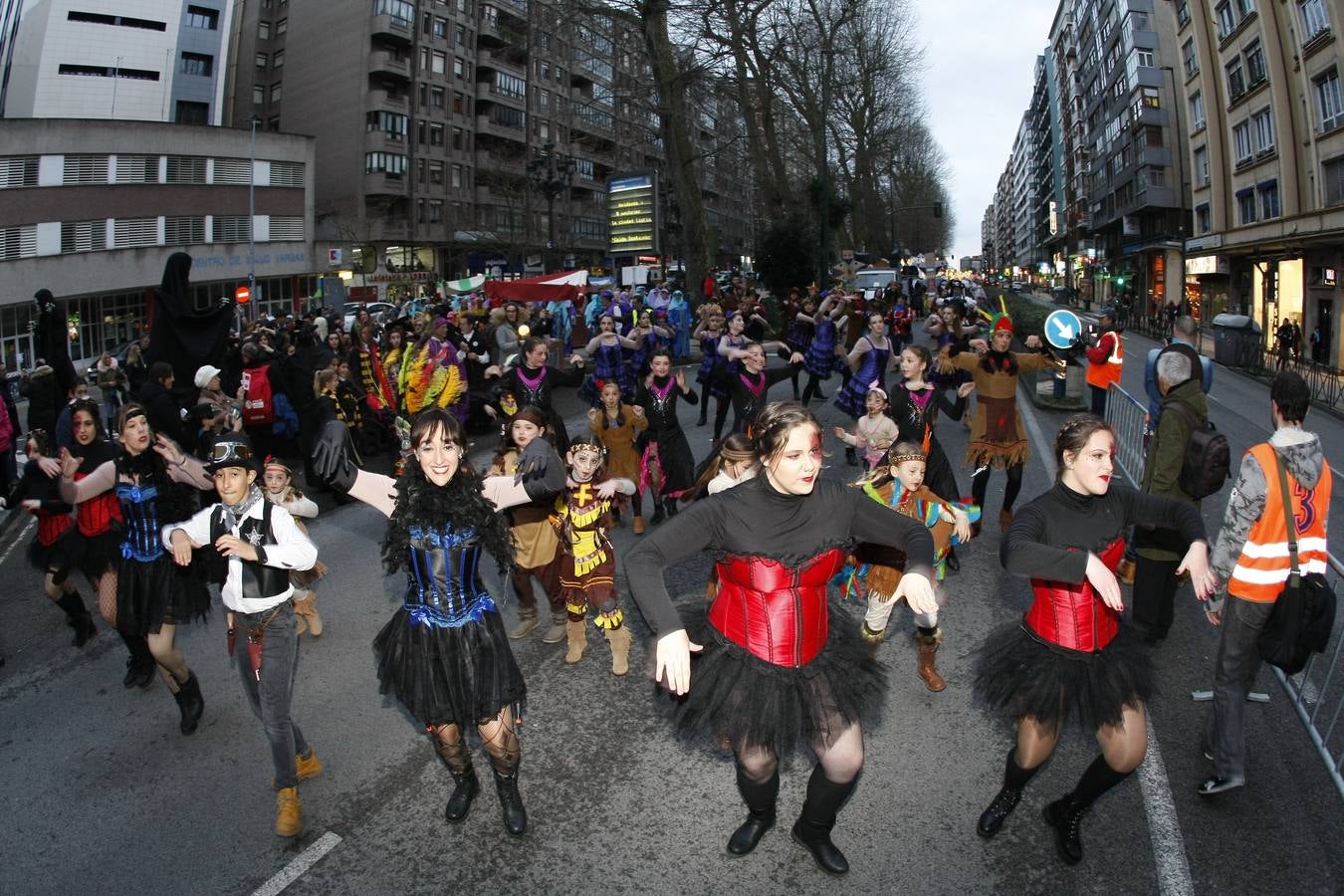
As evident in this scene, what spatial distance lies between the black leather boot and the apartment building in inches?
1243

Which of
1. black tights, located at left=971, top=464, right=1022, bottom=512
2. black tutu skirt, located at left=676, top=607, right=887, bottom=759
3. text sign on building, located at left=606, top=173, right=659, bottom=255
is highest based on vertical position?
text sign on building, located at left=606, top=173, right=659, bottom=255

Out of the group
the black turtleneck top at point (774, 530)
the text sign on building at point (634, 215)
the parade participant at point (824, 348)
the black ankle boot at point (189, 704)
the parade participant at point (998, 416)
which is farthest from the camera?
the text sign on building at point (634, 215)

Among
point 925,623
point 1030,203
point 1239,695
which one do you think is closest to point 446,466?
point 925,623

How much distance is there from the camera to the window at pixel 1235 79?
3544 centimetres

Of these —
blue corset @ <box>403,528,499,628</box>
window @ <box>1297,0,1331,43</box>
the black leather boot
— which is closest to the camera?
the black leather boot

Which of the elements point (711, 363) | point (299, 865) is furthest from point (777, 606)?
point (711, 363)

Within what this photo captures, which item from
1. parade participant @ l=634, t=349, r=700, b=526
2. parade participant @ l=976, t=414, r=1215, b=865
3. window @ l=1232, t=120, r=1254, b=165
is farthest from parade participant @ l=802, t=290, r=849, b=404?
window @ l=1232, t=120, r=1254, b=165

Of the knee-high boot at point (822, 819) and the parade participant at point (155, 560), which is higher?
the parade participant at point (155, 560)

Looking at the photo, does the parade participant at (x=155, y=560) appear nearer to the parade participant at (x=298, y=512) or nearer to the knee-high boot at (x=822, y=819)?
the parade participant at (x=298, y=512)

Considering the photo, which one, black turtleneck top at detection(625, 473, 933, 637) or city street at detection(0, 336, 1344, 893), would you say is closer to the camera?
black turtleneck top at detection(625, 473, 933, 637)

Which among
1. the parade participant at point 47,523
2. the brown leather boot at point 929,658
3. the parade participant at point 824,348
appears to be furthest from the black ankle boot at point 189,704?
the parade participant at point 824,348

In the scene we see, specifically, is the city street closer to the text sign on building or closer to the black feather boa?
the black feather boa

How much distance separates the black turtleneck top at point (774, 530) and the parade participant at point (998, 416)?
4870mm

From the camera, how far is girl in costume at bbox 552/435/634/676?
5820mm
